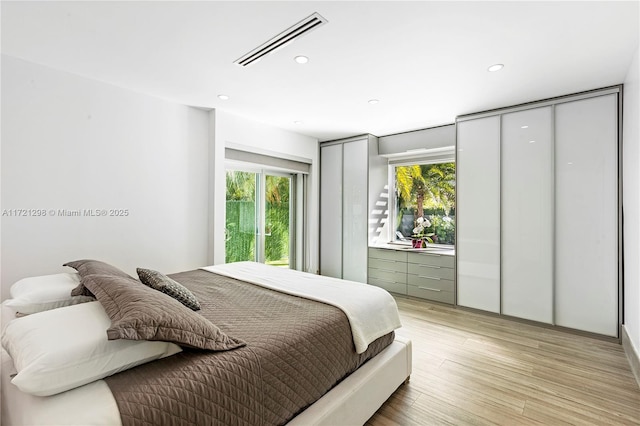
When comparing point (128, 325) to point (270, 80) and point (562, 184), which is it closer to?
point (270, 80)

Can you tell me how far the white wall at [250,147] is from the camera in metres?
3.77

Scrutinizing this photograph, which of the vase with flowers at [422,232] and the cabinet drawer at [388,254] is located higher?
the vase with flowers at [422,232]

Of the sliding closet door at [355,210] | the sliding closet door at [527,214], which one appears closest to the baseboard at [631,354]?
the sliding closet door at [527,214]

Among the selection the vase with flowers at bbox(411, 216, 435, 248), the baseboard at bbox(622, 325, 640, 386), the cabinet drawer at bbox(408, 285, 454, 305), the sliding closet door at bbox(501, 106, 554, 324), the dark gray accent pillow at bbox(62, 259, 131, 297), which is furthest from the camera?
the vase with flowers at bbox(411, 216, 435, 248)

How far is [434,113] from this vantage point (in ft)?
12.6

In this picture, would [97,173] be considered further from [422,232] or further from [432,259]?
[422,232]

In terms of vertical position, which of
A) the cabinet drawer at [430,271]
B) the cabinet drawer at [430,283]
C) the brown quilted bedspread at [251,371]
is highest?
the brown quilted bedspread at [251,371]

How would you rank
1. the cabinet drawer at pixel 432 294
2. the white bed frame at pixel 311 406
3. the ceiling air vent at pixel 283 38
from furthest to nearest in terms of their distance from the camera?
the cabinet drawer at pixel 432 294 → the ceiling air vent at pixel 283 38 → the white bed frame at pixel 311 406

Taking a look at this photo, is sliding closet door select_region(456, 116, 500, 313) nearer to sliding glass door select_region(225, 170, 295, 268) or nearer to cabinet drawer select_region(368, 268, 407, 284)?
cabinet drawer select_region(368, 268, 407, 284)

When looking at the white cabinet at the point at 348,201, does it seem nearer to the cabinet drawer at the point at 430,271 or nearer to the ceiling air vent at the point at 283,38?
the cabinet drawer at the point at 430,271

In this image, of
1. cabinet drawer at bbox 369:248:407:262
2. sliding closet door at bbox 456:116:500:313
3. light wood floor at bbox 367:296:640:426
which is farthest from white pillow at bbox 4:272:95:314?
sliding closet door at bbox 456:116:500:313

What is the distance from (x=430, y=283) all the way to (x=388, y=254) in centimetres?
75

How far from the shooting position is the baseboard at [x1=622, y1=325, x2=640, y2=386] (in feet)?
7.54

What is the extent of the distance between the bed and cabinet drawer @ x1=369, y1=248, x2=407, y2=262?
92.9 inches
